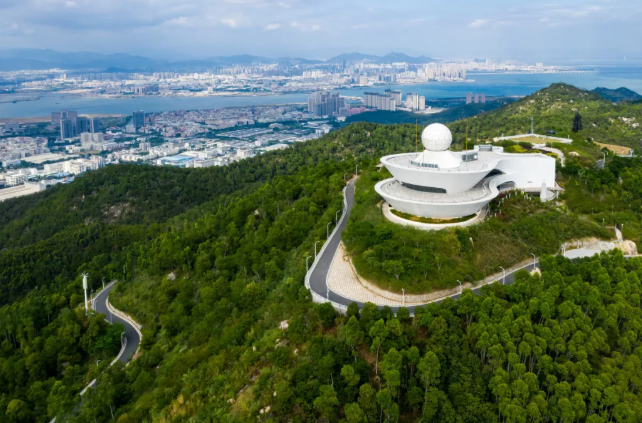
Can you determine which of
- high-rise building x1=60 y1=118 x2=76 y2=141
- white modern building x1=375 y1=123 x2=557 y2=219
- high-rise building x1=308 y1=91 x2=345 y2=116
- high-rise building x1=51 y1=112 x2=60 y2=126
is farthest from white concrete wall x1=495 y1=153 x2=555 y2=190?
high-rise building x1=51 y1=112 x2=60 y2=126

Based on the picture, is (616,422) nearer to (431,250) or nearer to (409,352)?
(409,352)

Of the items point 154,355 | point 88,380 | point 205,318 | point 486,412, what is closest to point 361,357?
point 486,412

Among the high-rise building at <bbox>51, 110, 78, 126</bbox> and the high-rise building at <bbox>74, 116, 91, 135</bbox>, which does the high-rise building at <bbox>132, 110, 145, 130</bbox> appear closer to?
the high-rise building at <bbox>74, 116, 91, 135</bbox>

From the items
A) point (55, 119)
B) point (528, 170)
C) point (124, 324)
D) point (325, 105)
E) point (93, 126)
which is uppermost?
point (325, 105)

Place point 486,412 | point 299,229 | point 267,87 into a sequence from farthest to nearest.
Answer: point 267,87 → point 299,229 → point 486,412

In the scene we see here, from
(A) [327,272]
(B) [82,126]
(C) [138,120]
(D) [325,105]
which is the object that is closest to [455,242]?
(A) [327,272]

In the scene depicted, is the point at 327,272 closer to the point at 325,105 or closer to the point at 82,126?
the point at 82,126
